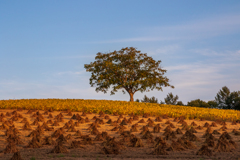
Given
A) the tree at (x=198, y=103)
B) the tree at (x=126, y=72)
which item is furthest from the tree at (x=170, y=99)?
the tree at (x=126, y=72)

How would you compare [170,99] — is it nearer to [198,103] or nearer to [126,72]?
[198,103]

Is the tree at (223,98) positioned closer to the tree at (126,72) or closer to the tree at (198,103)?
the tree at (198,103)

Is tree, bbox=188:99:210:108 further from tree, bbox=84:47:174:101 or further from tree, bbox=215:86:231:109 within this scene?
tree, bbox=84:47:174:101

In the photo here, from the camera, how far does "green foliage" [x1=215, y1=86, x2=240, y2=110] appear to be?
62200mm

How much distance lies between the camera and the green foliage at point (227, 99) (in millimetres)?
62200

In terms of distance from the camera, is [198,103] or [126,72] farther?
[198,103]

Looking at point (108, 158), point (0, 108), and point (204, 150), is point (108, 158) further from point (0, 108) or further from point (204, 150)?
point (0, 108)

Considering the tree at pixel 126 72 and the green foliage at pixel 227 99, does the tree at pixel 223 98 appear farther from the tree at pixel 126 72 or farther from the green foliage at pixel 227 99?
the tree at pixel 126 72

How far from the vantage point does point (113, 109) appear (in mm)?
26234

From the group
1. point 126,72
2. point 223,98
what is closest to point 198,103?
point 223,98

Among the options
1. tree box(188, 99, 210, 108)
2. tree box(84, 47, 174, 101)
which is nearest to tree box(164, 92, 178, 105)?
tree box(188, 99, 210, 108)

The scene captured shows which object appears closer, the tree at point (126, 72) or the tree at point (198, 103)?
the tree at point (126, 72)

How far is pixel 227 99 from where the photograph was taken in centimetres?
6450

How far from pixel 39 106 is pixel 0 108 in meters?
4.49
